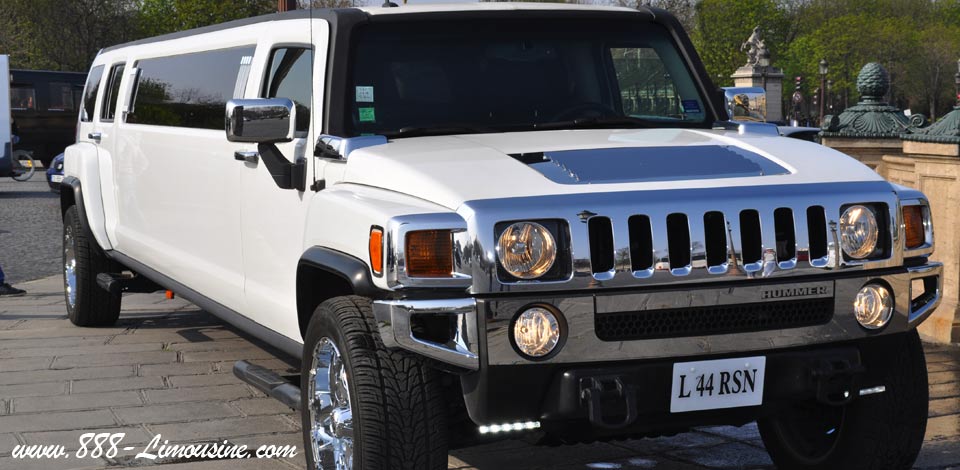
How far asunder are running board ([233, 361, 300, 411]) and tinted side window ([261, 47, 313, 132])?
0.97m

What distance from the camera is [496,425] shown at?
4008 millimetres

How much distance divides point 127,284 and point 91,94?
1702 mm

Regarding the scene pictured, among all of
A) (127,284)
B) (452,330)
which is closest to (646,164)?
(452,330)

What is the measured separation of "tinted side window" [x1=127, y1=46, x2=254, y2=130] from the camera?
624cm

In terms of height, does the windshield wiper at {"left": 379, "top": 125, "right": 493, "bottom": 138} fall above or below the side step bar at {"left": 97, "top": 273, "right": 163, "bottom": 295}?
above

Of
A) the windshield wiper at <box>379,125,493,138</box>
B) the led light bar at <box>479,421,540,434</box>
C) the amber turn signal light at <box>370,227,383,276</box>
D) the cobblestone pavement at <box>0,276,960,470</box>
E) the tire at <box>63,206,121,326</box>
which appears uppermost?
the windshield wiper at <box>379,125,493,138</box>

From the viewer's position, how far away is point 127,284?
8641 millimetres

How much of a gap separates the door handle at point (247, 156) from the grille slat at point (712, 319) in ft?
7.02

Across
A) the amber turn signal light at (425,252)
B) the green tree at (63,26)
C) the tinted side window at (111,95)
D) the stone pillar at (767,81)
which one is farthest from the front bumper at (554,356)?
the green tree at (63,26)

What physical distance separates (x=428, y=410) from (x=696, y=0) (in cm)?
11204

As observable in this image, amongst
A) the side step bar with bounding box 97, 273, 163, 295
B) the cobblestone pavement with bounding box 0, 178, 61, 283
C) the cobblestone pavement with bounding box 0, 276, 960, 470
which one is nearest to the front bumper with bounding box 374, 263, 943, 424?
the cobblestone pavement with bounding box 0, 276, 960, 470

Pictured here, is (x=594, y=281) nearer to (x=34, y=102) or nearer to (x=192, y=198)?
(x=192, y=198)

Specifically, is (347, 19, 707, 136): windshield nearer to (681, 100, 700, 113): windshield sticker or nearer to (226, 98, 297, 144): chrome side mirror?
(681, 100, 700, 113): windshield sticker

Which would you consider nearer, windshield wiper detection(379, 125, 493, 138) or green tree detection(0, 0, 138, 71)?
windshield wiper detection(379, 125, 493, 138)
